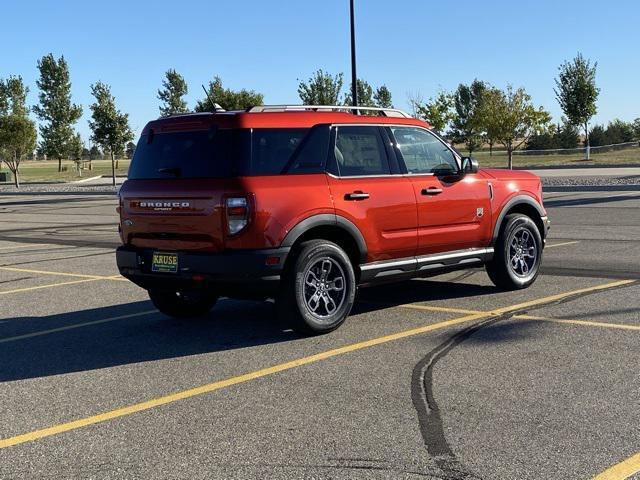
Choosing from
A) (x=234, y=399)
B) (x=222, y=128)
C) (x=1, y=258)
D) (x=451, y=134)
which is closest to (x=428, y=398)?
(x=234, y=399)

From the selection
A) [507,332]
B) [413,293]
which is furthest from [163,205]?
[413,293]

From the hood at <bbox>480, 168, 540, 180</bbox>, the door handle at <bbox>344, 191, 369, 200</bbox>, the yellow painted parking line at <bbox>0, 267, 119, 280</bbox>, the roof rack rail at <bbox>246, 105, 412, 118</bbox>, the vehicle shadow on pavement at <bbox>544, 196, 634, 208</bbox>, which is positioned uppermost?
the roof rack rail at <bbox>246, 105, 412, 118</bbox>

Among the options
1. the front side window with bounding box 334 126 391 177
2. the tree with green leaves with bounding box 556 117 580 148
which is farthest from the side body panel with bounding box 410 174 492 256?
the tree with green leaves with bounding box 556 117 580 148

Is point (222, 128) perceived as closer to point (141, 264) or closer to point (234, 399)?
point (141, 264)

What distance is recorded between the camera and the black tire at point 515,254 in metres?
8.40

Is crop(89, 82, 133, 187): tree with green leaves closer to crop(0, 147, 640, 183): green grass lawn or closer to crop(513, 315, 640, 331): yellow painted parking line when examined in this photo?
crop(0, 147, 640, 183): green grass lawn

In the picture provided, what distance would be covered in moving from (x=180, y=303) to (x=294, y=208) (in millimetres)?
1949

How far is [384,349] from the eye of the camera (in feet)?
20.3

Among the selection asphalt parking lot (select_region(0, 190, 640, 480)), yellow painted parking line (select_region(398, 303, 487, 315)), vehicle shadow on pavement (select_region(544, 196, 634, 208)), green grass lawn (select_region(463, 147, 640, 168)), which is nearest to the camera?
asphalt parking lot (select_region(0, 190, 640, 480))

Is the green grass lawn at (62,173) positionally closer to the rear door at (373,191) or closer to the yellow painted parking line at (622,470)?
the rear door at (373,191)

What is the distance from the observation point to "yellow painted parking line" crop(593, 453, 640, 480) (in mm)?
3645

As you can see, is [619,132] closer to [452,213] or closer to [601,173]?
[601,173]

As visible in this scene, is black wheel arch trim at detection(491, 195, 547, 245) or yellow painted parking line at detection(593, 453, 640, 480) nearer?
yellow painted parking line at detection(593, 453, 640, 480)

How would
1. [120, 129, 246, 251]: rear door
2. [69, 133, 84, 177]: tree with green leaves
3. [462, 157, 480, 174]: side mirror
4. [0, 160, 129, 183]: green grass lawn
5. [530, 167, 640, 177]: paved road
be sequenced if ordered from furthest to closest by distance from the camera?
[69, 133, 84, 177]: tree with green leaves, [0, 160, 129, 183]: green grass lawn, [530, 167, 640, 177]: paved road, [462, 157, 480, 174]: side mirror, [120, 129, 246, 251]: rear door
